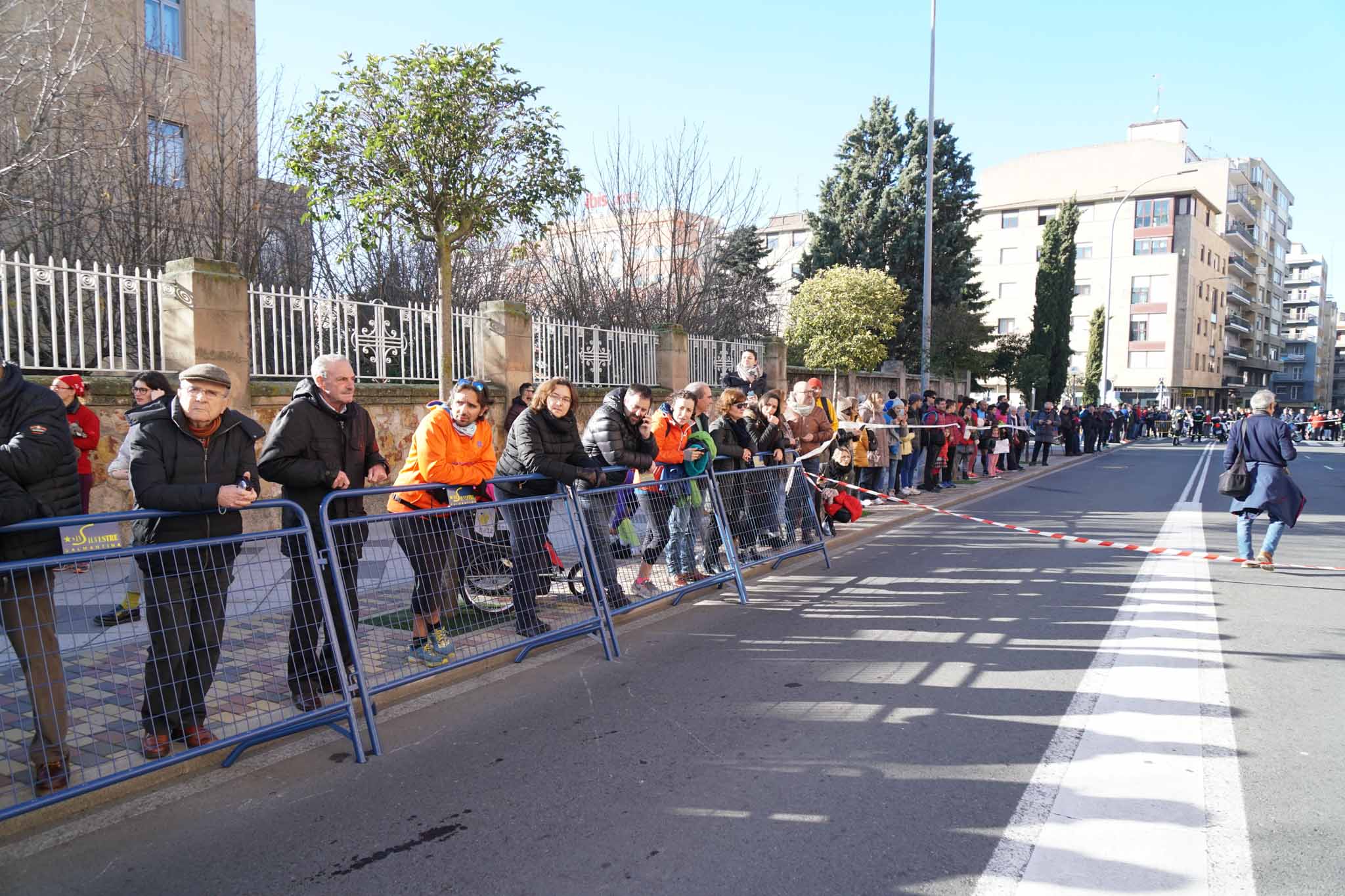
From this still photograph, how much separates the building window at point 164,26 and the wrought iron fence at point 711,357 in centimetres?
1005

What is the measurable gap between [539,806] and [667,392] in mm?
12170

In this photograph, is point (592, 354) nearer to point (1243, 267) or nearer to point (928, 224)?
point (928, 224)

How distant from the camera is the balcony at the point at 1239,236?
246ft

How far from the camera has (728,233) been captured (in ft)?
72.8

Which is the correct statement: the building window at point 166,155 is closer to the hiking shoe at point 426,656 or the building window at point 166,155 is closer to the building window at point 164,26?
the building window at point 164,26

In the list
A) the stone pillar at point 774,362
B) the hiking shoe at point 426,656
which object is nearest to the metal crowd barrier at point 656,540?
the hiking shoe at point 426,656

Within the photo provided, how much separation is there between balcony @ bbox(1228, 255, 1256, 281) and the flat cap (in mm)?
86765

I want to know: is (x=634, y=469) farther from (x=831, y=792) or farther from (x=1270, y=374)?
(x=1270, y=374)

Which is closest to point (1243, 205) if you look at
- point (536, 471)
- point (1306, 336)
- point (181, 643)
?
point (1306, 336)

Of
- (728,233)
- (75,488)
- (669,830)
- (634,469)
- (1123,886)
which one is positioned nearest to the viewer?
(1123,886)

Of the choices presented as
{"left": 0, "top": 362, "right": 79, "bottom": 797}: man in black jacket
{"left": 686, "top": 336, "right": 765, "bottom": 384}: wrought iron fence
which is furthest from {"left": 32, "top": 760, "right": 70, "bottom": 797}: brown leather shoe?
{"left": 686, "top": 336, "right": 765, "bottom": 384}: wrought iron fence

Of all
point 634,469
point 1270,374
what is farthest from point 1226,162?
point 634,469

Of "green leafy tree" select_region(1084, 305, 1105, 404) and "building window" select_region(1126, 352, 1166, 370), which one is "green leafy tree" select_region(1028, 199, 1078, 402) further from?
"building window" select_region(1126, 352, 1166, 370)

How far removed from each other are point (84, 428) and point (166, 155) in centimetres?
723
